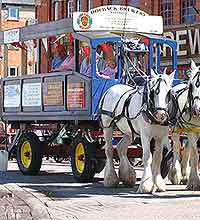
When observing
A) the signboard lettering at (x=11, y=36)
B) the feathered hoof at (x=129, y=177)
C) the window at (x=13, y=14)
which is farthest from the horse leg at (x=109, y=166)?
the window at (x=13, y=14)

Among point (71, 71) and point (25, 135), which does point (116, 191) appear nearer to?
point (71, 71)

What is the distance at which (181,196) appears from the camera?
13.2 metres

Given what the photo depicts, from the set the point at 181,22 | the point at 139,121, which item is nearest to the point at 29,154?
the point at 139,121

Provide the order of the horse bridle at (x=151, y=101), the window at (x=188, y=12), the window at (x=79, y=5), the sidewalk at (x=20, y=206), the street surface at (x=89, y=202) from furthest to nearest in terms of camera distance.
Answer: the window at (x=79, y=5), the window at (x=188, y=12), the horse bridle at (x=151, y=101), the sidewalk at (x=20, y=206), the street surface at (x=89, y=202)

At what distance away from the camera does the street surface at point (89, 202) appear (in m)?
11.1

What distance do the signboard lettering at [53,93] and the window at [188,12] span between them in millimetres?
14879

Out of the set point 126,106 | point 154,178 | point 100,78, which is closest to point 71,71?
point 100,78

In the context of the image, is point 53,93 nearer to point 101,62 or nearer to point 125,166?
point 101,62

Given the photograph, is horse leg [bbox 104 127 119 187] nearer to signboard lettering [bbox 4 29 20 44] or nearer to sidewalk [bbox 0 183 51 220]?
sidewalk [bbox 0 183 51 220]

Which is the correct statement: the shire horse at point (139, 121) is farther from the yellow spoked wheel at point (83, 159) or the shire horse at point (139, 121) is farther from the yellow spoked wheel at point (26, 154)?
the yellow spoked wheel at point (26, 154)

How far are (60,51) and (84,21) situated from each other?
168 cm

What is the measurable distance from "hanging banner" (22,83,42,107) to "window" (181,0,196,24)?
14.2 meters

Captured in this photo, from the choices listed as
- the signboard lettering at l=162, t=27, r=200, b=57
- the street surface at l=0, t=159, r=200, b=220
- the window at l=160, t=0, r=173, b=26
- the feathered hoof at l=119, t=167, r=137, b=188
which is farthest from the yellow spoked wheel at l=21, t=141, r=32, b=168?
the window at l=160, t=0, r=173, b=26

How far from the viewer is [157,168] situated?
14.0 m
